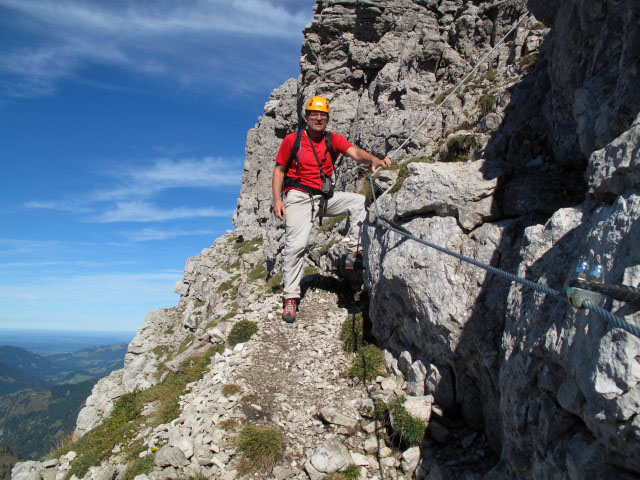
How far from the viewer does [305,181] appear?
984cm

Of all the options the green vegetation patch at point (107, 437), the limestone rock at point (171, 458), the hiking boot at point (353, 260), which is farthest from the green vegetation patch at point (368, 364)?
the green vegetation patch at point (107, 437)

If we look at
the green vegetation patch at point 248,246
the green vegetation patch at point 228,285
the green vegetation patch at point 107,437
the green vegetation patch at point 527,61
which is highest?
the green vegetation patch at point 527,61

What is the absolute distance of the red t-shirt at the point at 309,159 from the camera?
9.62 m

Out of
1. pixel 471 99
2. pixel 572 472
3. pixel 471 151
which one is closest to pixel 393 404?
pixel 572 472

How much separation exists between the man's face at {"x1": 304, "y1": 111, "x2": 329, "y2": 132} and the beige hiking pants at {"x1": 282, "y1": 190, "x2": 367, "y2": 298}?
1780 millimetres

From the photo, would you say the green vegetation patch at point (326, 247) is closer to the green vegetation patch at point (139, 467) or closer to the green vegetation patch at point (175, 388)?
the green vegetation patch at point (175, 388)

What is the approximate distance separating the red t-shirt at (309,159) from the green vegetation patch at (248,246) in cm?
3984

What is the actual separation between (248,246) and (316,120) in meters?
46.0

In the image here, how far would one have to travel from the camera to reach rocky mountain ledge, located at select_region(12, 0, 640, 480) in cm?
351

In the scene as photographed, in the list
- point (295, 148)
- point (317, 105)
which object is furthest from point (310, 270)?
point (317, 105)

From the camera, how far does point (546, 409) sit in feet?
12.7

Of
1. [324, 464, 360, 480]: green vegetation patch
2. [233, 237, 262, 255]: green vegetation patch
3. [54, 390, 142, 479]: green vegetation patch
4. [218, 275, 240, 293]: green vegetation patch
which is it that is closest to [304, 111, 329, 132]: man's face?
[324, 464, 360, 480]: green vegetation patch

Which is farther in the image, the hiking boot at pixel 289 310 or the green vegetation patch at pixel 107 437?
the hiking boot at pixel 289 310

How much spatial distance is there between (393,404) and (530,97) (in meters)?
8.43
